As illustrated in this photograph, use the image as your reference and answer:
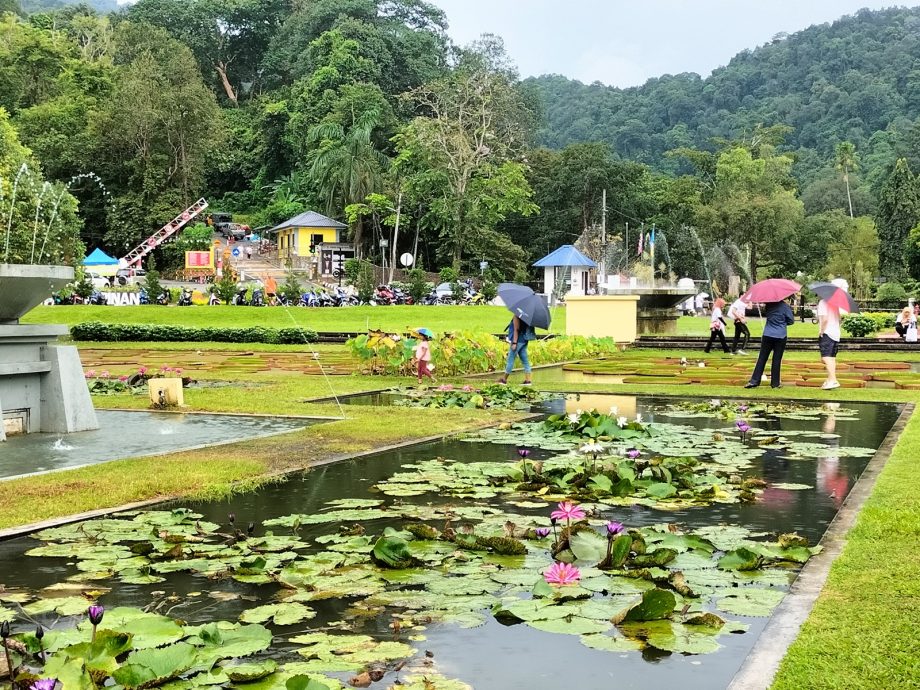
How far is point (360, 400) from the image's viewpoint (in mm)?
14969

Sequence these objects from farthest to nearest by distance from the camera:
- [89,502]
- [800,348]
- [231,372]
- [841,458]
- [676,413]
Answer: [800,348]
[231,372]
[676,413]
[841,458]
[89,502]

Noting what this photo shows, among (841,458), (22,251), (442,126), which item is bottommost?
(841,458)

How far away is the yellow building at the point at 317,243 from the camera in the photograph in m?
66.1

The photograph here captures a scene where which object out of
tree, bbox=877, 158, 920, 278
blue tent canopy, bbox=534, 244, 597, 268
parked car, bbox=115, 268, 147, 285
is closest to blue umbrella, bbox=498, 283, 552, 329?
parked car, bbox=115, 268, 147, 285

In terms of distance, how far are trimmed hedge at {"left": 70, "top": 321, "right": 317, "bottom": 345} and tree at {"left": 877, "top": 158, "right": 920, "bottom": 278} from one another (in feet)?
171

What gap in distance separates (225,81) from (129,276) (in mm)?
43961

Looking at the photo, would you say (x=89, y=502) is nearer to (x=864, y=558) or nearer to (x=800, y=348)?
(x=864, y=558)

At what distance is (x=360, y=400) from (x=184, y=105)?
5569cm

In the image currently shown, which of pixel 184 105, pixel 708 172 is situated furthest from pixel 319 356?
pixel 708 172

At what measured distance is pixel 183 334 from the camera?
31875 millimetres

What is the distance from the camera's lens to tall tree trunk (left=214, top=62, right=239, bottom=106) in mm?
98731

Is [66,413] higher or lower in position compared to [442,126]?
lower

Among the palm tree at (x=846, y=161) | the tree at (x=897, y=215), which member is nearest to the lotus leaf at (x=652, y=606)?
the tree at (x=897, y=215)

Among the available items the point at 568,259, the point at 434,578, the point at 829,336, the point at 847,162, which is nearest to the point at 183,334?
the point at 829,336
